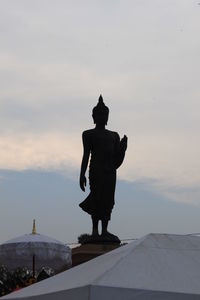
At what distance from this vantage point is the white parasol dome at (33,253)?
16453 mm

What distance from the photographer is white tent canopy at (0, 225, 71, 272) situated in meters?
16.5

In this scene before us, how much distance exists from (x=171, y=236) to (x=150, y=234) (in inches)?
5.9

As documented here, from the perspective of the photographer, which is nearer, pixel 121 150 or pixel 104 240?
pixel 104 240

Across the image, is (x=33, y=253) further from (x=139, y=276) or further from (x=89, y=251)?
(x=139, y=276)

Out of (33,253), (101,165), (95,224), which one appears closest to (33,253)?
(33,253)

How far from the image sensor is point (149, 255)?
4.26 metres

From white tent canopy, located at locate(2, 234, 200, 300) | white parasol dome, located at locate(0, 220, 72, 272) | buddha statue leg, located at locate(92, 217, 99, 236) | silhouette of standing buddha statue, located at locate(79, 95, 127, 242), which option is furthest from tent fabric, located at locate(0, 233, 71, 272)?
white tent canopy, located at locate(2, 234, 200, 300)

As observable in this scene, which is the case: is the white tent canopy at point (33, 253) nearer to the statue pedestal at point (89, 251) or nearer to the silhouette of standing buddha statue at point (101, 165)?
the silhouette of standing buddha statue at point (101, 165)

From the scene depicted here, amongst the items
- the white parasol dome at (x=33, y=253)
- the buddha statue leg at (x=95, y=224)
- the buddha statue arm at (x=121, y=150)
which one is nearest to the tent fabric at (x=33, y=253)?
the white parasol dome at (x=33, y=253)

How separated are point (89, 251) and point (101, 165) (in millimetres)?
1353

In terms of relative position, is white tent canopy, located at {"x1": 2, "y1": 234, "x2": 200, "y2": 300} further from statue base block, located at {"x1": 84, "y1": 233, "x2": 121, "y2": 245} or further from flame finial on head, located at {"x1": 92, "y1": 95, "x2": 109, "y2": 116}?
flame finial on head, located at {"x1": 92, "y1": 95, "x2": 109, "y2": 116}

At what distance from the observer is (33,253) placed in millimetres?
16359

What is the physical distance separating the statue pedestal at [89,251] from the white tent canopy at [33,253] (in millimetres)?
6650

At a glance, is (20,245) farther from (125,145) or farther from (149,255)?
(149,255)
